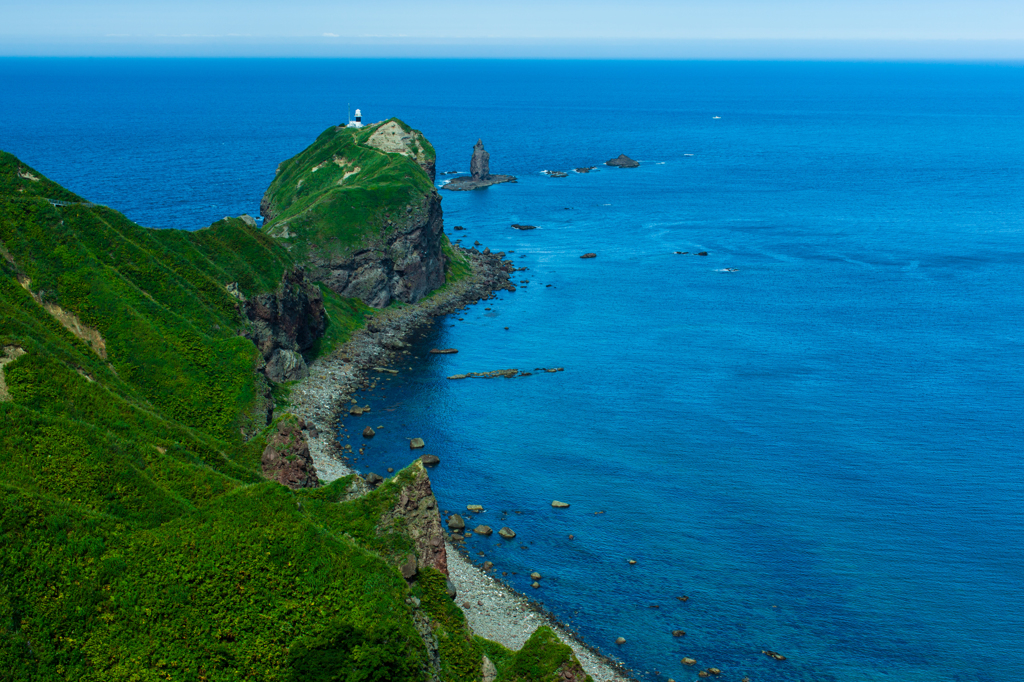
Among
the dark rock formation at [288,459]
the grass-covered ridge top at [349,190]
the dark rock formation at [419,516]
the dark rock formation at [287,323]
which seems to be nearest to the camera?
the dark rock formation at [419,516]

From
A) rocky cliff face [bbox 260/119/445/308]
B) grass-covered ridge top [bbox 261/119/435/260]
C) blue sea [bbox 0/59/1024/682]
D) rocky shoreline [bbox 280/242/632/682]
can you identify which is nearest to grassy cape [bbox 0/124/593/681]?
rocky shoreline [bbox 280/242/632/682]

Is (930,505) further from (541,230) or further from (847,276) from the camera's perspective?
(541,230)

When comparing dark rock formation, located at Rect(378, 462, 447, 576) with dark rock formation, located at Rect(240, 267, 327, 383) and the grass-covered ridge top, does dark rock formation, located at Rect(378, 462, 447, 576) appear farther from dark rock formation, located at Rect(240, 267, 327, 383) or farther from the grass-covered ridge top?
the grass-covered ridge top

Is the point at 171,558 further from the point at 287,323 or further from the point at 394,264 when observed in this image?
the point at 394,264

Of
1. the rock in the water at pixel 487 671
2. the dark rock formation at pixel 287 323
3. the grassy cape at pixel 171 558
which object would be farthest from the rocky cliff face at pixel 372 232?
the rock in the water at pixel 487 671

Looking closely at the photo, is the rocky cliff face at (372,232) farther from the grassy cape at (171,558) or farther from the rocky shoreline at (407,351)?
→ the grassy cape at (171,558)

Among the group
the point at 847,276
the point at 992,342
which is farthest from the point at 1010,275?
the point at 992,342
